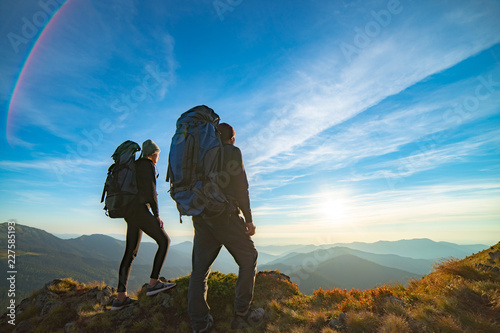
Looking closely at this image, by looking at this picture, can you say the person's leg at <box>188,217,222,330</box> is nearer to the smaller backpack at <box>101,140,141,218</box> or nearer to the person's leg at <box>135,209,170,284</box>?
the person's leg at <box>135,209,170,284</box>

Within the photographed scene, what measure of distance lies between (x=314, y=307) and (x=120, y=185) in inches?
210

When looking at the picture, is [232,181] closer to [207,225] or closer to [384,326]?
[207,225]

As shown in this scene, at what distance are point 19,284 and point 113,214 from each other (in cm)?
28569

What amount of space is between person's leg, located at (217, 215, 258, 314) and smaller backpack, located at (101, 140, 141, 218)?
2327 mm

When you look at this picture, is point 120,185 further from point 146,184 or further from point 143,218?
point 143,218

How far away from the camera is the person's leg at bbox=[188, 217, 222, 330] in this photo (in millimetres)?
3760

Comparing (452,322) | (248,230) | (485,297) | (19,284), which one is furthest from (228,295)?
(19,284)

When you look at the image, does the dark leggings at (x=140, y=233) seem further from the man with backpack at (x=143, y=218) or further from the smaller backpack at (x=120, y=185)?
the smaller backpack at (x=120, y=185)

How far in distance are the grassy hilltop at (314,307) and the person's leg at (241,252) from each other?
82cm

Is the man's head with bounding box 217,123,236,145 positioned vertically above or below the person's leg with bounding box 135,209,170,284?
above

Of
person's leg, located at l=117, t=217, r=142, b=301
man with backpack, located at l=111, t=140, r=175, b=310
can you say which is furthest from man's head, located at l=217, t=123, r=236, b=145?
person's leg, located at l=117, t=217, r=142, b=301

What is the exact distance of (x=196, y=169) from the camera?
142 inches

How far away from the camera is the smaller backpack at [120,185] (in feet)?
14.9

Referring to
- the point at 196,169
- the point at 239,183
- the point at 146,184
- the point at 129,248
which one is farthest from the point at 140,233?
the point at 239,183
